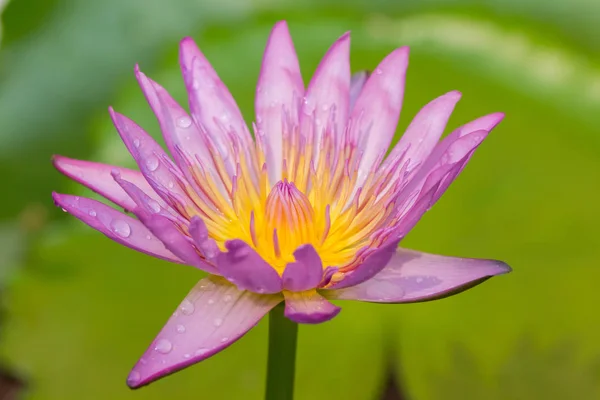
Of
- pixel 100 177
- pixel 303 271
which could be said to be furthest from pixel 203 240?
pixel 100 177

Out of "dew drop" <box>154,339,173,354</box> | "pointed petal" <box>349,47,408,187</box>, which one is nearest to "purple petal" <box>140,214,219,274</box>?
"dew drop" <box>154,339,173,354</box>

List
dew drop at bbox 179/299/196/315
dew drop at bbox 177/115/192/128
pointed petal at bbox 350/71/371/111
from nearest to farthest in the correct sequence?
dew drop at bbox 179/299/196/315 → dew drop at bbox 177/115/192/128 → pointed petal at bbox 350/71/371/111

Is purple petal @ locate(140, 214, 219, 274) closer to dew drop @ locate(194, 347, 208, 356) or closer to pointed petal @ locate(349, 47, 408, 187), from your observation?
dew drop @ locate(194, 347, 208, 356)

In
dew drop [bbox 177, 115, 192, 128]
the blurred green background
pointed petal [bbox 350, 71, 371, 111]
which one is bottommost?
the blurred green background

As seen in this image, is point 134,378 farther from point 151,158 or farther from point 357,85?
point 357,85

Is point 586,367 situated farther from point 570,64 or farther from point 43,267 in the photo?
point 43,267
